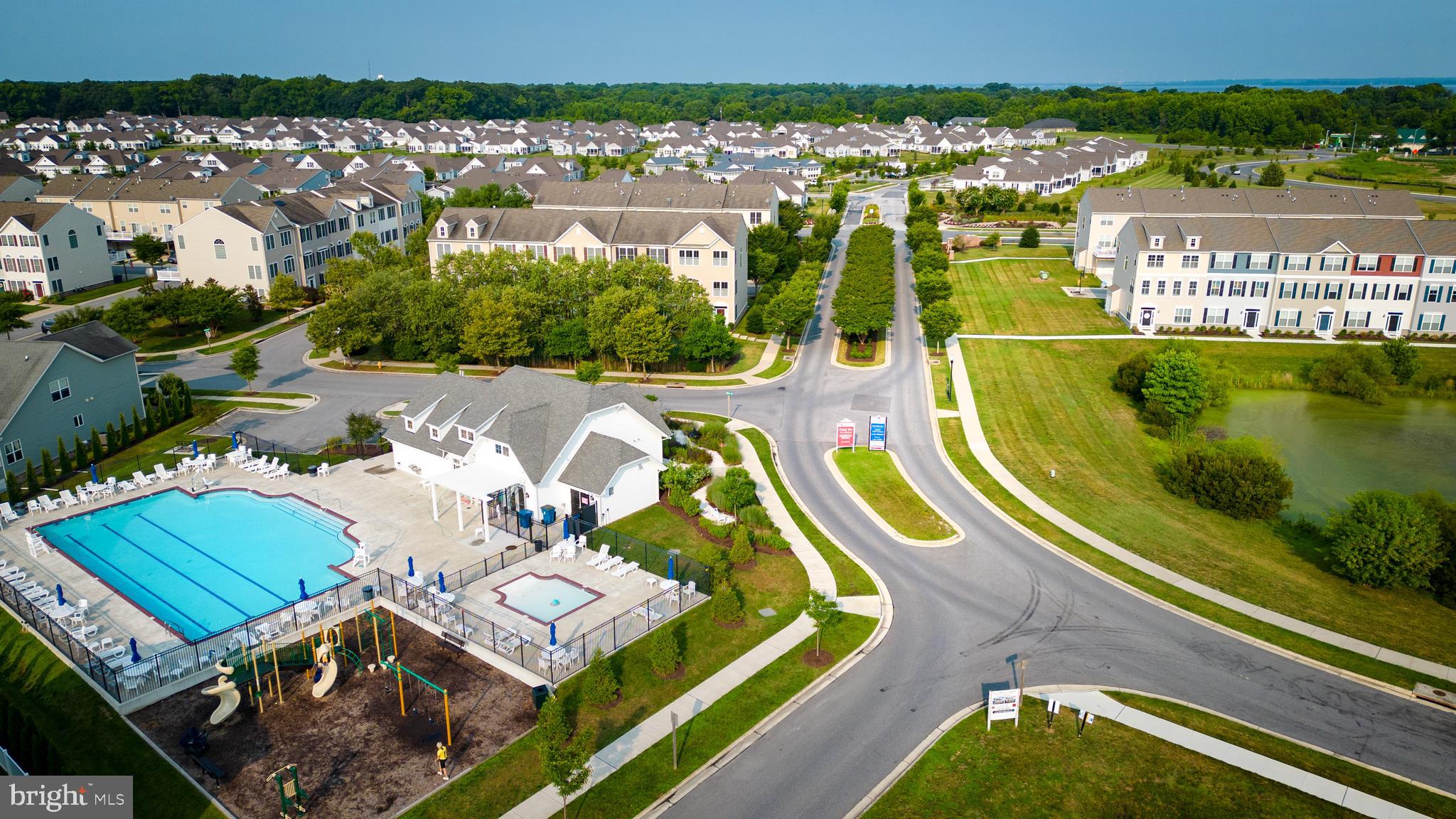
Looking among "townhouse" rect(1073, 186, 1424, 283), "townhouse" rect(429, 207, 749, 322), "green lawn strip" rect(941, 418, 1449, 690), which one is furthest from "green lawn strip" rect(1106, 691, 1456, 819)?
"townhouse" rect(1073, 186, 1424, 283)

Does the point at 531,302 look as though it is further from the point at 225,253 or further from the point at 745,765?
the point at 745,765

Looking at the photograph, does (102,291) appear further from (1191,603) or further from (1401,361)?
(1401,361)

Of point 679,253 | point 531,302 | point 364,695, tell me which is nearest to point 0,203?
point 531,302

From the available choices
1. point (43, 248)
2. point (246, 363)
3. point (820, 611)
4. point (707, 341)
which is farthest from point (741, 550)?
point (43, 248)

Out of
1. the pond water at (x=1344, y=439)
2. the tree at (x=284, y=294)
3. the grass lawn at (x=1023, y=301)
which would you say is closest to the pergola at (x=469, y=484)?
the pond water at (x=1344, y=439)

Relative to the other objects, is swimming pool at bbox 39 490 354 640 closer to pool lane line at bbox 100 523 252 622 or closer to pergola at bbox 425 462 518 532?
pool lane line at bbox 100 523 252 622

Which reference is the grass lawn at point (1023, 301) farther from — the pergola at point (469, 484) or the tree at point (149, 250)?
the tree at point (149, 250)
